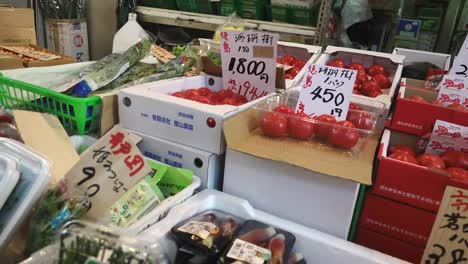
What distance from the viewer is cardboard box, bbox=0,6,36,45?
2.05 metres

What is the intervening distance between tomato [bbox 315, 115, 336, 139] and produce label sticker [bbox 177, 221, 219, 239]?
373 millimetres

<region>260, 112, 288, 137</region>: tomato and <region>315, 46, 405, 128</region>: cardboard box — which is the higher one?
<region>315, 46, 405, 128</region>: cardboard box

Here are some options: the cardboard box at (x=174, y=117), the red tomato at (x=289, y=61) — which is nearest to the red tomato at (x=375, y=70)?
the red tomato at (x=289, y=61)

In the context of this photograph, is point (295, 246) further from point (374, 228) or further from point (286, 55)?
point (286, 55)

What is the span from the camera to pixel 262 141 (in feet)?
3.10

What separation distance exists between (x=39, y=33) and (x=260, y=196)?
9.45 ft

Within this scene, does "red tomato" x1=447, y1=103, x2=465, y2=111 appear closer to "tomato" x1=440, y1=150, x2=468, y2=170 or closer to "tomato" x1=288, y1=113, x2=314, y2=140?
"tomato" x1=440, y1=150, x2=468, y2=170

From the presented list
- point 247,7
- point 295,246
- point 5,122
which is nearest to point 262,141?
point 295,246

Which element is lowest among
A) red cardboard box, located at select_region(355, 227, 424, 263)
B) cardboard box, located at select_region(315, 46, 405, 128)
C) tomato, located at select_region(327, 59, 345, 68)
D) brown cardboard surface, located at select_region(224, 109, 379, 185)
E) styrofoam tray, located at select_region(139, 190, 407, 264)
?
red cardboard box, located at select_region(355, 227, 424, 263)

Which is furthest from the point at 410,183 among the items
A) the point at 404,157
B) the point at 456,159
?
the point at 456,159

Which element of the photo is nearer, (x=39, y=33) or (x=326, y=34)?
(x=326, y=34)

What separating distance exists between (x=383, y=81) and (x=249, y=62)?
795mm

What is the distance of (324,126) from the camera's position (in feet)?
3.09

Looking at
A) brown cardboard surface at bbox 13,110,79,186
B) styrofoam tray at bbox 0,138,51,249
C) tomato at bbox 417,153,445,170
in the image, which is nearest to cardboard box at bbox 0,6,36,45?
brown cardboard surface at bbox 13,110,79,186
